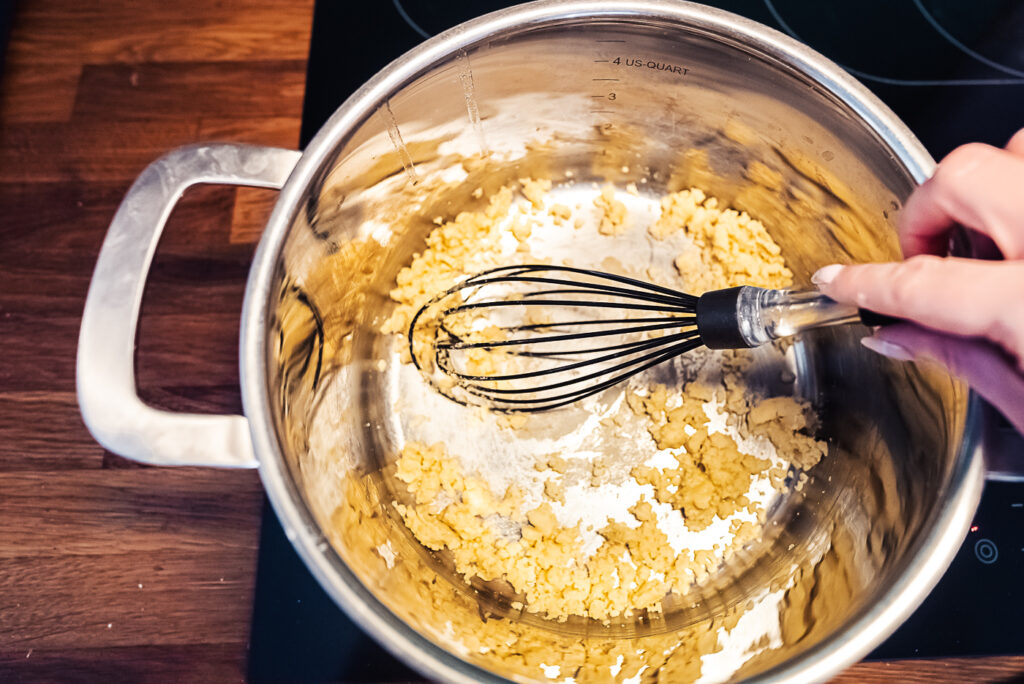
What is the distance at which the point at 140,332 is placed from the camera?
70 cm

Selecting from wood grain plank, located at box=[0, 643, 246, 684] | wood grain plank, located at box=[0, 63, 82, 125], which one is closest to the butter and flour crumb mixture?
wood grain plank, located at box=[0, 643, 246, 684]

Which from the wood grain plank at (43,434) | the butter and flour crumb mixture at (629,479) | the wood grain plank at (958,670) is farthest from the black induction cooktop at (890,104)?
the wood grain plank at (43,434)

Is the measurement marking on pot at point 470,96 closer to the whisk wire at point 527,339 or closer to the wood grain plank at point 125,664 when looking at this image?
the whisk wire at point 527,339

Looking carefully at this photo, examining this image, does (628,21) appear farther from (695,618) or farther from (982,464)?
(695,618)

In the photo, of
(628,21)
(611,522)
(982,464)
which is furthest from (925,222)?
(611,522)

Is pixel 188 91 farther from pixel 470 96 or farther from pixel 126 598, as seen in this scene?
pixel 126 598

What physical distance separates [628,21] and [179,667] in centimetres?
80

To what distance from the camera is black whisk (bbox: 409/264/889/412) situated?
74 centimetres

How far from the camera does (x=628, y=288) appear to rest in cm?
82

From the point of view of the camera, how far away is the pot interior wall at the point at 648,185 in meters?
0.58

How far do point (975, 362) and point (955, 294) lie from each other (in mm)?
78

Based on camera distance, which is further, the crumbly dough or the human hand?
the crumbly dough

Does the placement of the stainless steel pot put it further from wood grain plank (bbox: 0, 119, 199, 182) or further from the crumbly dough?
Answer: wood grain plank (bbox: 0, 119, 199, 182)

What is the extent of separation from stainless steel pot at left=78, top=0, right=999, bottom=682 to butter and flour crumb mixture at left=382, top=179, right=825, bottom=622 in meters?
0.02
